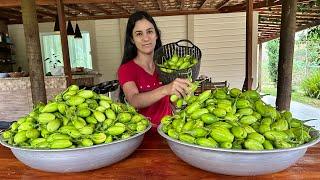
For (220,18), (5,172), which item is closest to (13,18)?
(220,18)

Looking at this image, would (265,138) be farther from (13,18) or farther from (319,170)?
(13,18)

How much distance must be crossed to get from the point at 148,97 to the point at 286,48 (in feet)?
7.10

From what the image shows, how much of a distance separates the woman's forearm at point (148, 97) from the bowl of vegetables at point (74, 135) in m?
0.38

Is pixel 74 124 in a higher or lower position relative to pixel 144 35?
lower

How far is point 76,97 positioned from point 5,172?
34 cm

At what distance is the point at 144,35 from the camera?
1721 millimetres

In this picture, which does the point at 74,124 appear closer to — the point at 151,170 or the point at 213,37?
the point at 151,170

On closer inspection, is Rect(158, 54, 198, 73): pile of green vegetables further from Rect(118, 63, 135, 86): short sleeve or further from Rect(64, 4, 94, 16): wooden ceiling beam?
Rect(64, 4, 94, 16): wooden ceiling beam

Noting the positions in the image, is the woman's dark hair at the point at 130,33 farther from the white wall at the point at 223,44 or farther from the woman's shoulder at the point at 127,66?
the white wall at the point at 223,44

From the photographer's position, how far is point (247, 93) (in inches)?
37.3

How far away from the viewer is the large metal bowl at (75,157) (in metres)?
0.78

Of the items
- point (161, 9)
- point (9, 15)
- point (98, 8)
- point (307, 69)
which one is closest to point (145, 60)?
point (98, 8)

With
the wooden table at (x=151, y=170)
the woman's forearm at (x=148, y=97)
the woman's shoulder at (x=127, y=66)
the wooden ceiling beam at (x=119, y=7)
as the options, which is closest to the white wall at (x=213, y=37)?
the wooden ceiling beam at (x=119, y=7)

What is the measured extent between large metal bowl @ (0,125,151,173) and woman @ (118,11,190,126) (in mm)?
740
